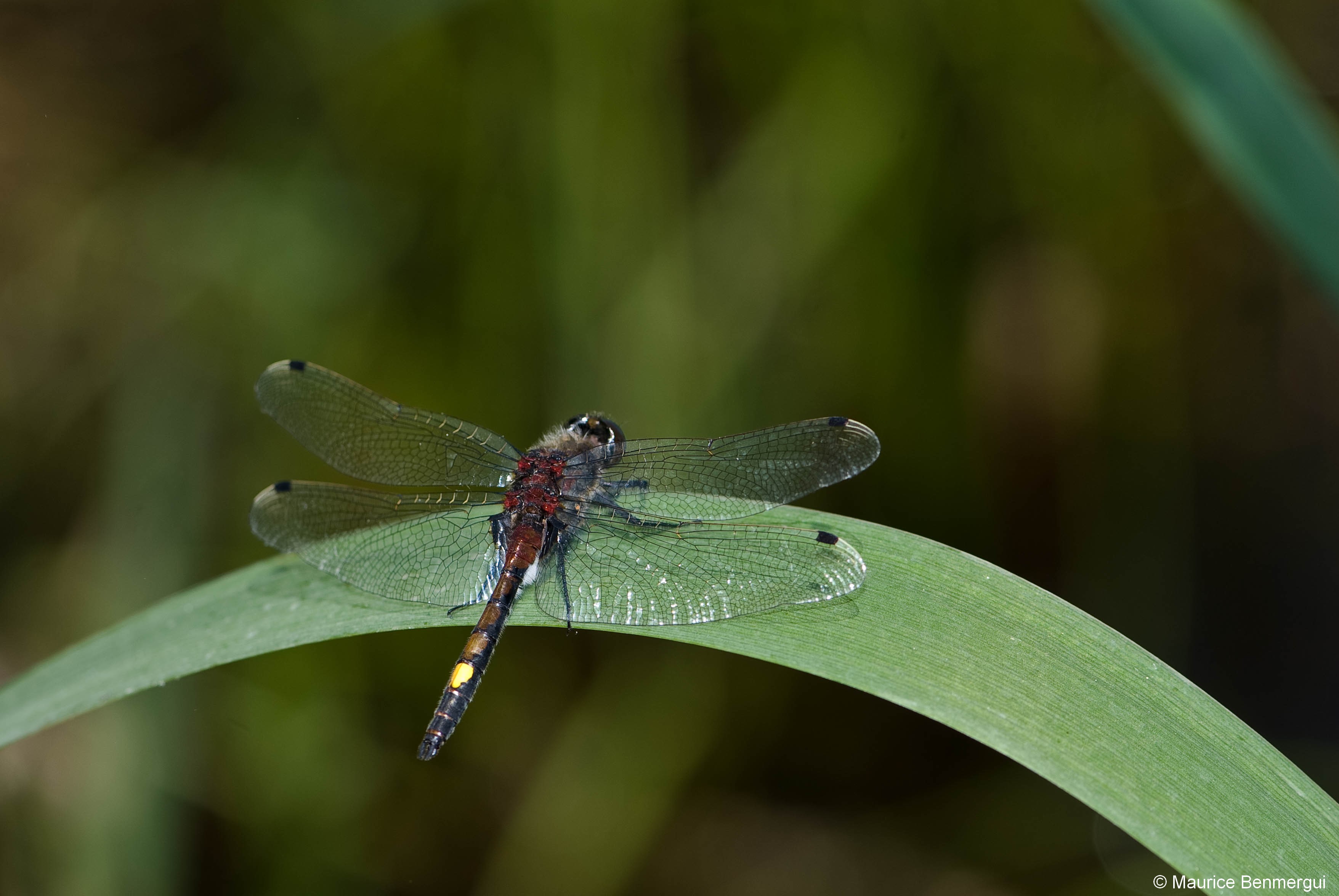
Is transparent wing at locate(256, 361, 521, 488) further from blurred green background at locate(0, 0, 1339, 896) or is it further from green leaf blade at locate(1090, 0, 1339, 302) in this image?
green leaf blade at locate(1090, 0, 1339, 302)

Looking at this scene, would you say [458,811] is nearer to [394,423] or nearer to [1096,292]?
[394,423]

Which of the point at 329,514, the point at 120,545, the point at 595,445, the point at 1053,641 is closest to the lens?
the point at 1053,641

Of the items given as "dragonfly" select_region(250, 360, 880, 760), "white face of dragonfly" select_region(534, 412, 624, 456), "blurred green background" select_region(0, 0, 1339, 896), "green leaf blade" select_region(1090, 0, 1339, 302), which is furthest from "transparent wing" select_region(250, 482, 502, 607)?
"green leaf blade" select_region(1090, 0, 1339, 302)

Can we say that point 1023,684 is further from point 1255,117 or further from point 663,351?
point 663,351

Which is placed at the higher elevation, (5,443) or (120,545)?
(5,443)

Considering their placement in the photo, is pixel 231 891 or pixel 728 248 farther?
pixel 728 248

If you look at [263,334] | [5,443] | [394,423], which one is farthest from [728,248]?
[5,443]
